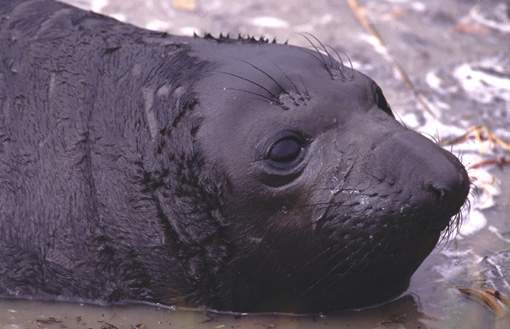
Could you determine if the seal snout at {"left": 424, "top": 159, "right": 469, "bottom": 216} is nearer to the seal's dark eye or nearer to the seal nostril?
the seal nostril

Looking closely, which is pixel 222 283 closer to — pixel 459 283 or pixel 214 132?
pixel 214 132

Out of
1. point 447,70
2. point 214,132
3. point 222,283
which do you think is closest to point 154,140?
point 214,132

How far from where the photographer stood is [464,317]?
545 centimetres

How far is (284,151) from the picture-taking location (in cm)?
509

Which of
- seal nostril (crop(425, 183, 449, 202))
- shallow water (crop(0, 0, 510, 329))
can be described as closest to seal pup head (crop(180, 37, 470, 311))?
seal nostril (crop(425, 183, 449, 202))

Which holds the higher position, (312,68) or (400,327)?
(312,68)

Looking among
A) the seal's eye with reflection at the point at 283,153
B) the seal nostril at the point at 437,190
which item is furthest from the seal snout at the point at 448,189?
the seal's eye with reflection at the point at 283,153

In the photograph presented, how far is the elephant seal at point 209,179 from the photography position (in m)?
5.02

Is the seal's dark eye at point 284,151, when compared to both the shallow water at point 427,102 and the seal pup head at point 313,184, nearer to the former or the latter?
the seal pup head at point 313,184

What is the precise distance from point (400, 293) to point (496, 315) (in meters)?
0.49

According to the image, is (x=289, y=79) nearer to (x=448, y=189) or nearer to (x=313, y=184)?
(x=313, y=184)

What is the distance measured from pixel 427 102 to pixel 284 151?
307 centimetres

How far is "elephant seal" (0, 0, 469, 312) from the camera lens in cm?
502

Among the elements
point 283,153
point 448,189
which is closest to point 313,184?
point 283,153
